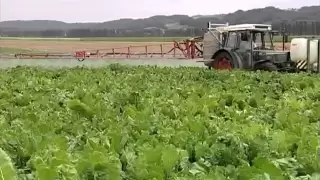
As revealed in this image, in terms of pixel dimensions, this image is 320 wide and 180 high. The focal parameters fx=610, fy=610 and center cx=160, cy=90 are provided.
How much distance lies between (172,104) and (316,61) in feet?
51.9

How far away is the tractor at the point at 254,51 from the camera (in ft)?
69.4

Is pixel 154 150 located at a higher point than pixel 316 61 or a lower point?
higher

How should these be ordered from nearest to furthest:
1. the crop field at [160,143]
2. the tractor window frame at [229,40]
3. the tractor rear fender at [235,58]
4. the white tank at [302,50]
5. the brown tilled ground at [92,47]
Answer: the crop field at [160,143] < the white tank at [302,50] < the tractor rear fender at [235,58] < the tractor window frame at [229,40] < the brown tilled ground at [92,47]

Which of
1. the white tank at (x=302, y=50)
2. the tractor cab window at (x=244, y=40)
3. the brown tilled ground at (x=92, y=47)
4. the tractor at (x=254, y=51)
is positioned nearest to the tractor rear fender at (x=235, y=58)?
the tractor at (x=254, y=51)

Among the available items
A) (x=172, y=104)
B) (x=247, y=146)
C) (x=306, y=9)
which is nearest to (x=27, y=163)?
(x=247, y=146)

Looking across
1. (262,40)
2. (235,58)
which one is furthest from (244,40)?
(235,58)

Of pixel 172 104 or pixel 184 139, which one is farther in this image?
pixel 172 104

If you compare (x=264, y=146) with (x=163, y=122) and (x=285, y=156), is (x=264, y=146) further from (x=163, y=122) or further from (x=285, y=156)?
(x=163, y=122)

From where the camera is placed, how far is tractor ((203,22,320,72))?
21.1 meters

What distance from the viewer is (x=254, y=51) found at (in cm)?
2256

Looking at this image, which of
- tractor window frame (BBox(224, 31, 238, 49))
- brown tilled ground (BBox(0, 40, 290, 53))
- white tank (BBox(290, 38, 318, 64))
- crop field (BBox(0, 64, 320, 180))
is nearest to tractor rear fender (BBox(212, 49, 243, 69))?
tractor window frame (BBox(224, 31, 238, 49))

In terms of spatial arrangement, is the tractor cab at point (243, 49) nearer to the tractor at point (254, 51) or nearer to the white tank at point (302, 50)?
the tractor at point (254, 51)

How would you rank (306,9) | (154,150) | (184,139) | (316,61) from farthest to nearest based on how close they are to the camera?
(306,9) < (316,61) < (184,139) < (154,150)

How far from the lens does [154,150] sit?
10.8ft
